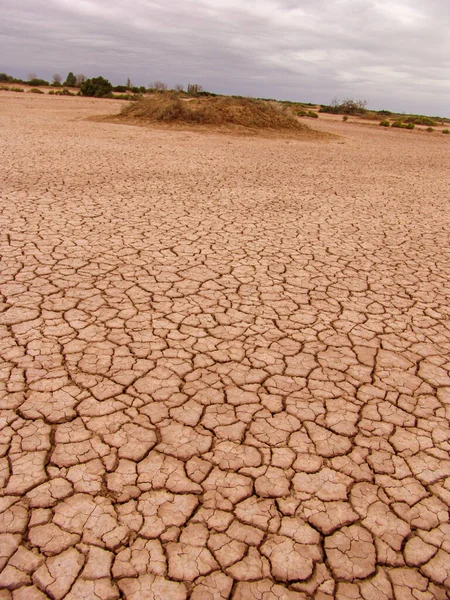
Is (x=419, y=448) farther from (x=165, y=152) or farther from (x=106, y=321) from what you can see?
(x=165, y=152)

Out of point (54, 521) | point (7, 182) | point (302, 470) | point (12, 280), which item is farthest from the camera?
point (7, 182)

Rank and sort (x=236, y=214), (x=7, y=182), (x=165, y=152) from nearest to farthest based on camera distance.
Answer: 1. (x=236, y=214)
2. (x=7, y=182)
3. (x=165, y=152)

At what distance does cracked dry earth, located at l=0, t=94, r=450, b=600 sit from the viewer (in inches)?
67.4

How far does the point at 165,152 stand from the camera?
35.4ft

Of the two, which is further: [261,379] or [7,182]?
[7,182]

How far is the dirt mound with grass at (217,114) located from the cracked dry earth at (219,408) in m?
11.6

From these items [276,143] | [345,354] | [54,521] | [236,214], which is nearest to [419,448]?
[345,354]

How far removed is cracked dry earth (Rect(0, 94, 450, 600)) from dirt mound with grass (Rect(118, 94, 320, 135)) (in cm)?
1162

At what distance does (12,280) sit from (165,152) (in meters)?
7.75

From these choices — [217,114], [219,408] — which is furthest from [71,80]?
[219,408]

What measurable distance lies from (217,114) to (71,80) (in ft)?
87.3

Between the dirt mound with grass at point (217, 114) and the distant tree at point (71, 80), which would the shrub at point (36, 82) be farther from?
the dirt mound with grass at point (217, 114)

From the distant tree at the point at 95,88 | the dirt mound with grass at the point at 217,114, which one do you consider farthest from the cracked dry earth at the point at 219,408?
the distant tree at the point at 95,88

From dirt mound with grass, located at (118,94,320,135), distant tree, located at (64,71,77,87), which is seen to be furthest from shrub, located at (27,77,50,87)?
dirt mound with grass, located at (118,94,320,135)
